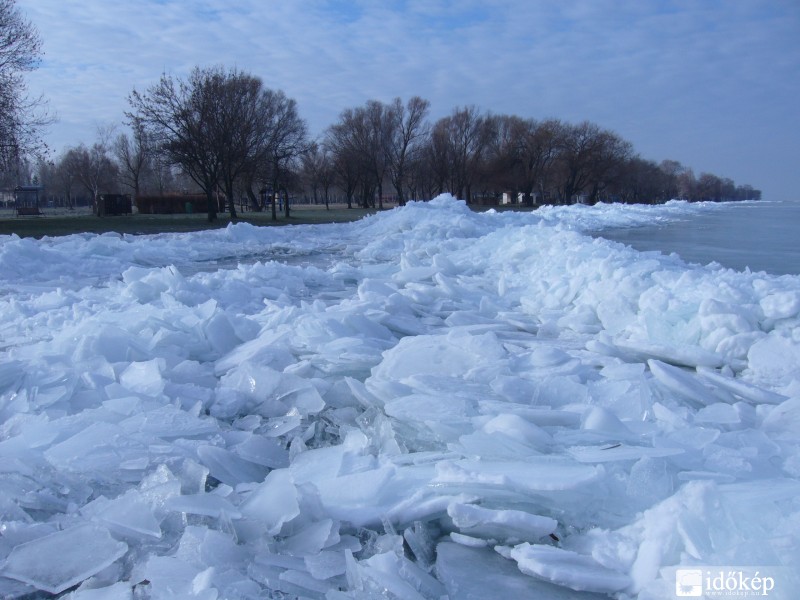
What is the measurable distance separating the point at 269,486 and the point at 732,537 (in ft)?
5.19

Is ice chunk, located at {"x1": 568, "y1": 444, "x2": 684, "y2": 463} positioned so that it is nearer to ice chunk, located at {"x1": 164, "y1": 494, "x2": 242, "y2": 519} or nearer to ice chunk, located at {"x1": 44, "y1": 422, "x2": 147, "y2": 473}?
ice chunk, located at {"x1": 164, "y1": 494, "x2": 242, "y2": 519}

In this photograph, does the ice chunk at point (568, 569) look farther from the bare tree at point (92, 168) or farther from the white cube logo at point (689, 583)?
the bare tree at point (92, 168)

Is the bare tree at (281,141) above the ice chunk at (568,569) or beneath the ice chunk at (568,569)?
above

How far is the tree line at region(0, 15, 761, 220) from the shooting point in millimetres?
24406

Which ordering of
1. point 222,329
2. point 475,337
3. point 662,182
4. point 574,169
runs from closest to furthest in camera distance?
point 475,337 → point 222,329 → point 574,169 → point 662,182

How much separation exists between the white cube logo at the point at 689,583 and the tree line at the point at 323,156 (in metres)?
24.3

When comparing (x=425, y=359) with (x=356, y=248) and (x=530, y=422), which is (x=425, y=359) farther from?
(x=356, y=248)

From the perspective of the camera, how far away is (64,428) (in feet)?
8.62

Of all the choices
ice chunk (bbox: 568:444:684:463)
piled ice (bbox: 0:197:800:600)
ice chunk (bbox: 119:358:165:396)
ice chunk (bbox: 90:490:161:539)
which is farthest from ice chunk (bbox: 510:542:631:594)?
ice chunk (bbox: 119:358:165:396)

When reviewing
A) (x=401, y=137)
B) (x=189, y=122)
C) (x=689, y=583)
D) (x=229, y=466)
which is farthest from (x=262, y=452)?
(x=401, y=137)

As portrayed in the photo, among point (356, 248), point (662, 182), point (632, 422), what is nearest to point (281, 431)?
point (632, 422)

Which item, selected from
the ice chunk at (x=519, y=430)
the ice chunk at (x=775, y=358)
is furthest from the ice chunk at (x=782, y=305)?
the ice chunk at (x=519, y=430)

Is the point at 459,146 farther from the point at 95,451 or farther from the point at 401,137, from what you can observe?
the point at 95,451

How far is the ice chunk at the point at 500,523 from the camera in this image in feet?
6.61
